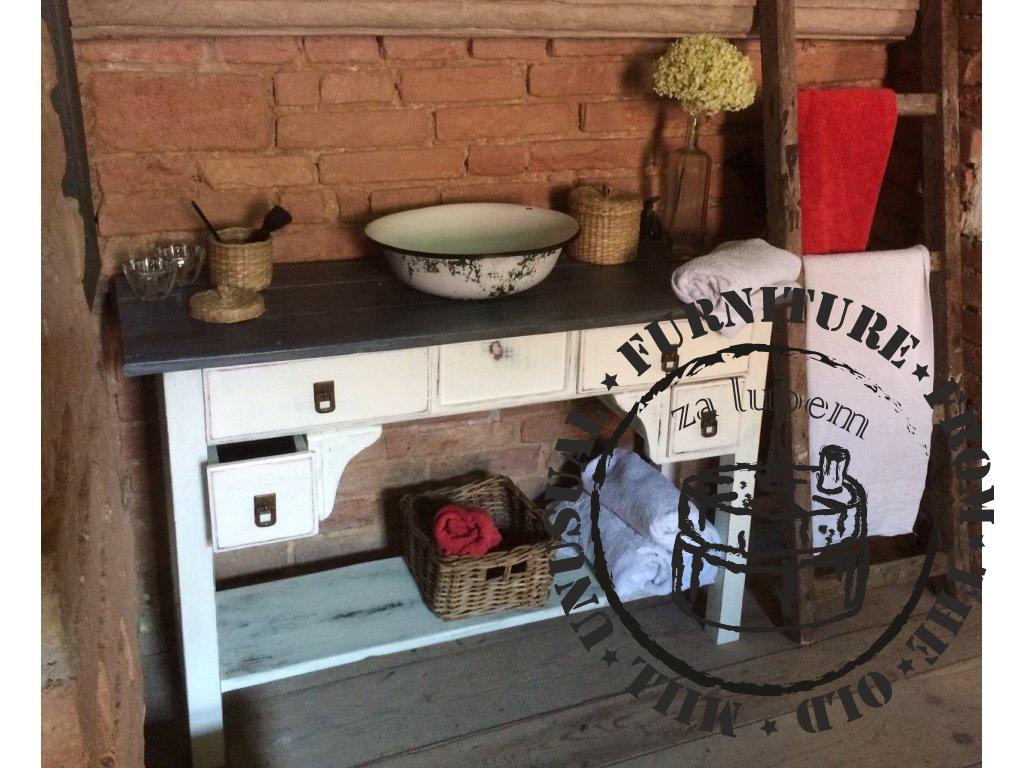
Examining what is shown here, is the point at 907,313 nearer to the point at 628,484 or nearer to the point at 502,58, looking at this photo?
the point at 628,484

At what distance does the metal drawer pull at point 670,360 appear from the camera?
199cm

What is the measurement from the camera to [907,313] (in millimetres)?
2250

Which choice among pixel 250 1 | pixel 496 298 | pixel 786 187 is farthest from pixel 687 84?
pixel 250 1

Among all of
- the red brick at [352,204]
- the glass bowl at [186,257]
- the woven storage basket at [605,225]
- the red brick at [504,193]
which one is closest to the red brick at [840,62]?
the woven storage basket at [605,225]

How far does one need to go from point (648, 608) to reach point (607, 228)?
932 millimetres

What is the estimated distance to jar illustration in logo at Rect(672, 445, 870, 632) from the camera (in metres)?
2.23

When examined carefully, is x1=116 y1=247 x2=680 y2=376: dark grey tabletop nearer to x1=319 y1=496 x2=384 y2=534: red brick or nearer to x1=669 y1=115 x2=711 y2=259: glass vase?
x1=669 y1=115 x2=711 y2=259: glass vase

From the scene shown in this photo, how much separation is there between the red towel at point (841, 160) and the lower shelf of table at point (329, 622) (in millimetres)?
943

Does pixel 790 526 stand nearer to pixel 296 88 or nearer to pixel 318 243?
pixel 318 243

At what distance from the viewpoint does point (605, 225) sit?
82.9 inches

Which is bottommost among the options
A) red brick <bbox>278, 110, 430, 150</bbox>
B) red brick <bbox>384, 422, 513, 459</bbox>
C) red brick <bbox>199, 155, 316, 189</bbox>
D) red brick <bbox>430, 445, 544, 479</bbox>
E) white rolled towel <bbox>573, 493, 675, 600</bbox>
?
white rolled towel <bbox>573, 493, 675, 600</bbox>

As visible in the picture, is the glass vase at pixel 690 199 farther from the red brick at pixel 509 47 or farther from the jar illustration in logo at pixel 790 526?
the jar illustration in logo at pixel 790 526

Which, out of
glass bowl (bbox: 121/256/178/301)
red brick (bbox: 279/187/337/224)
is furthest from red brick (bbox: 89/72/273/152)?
glass bowl (bbox: 121/256/178/301)

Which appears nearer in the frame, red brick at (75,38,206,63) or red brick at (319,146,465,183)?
red brick at (75,38,206,63)
